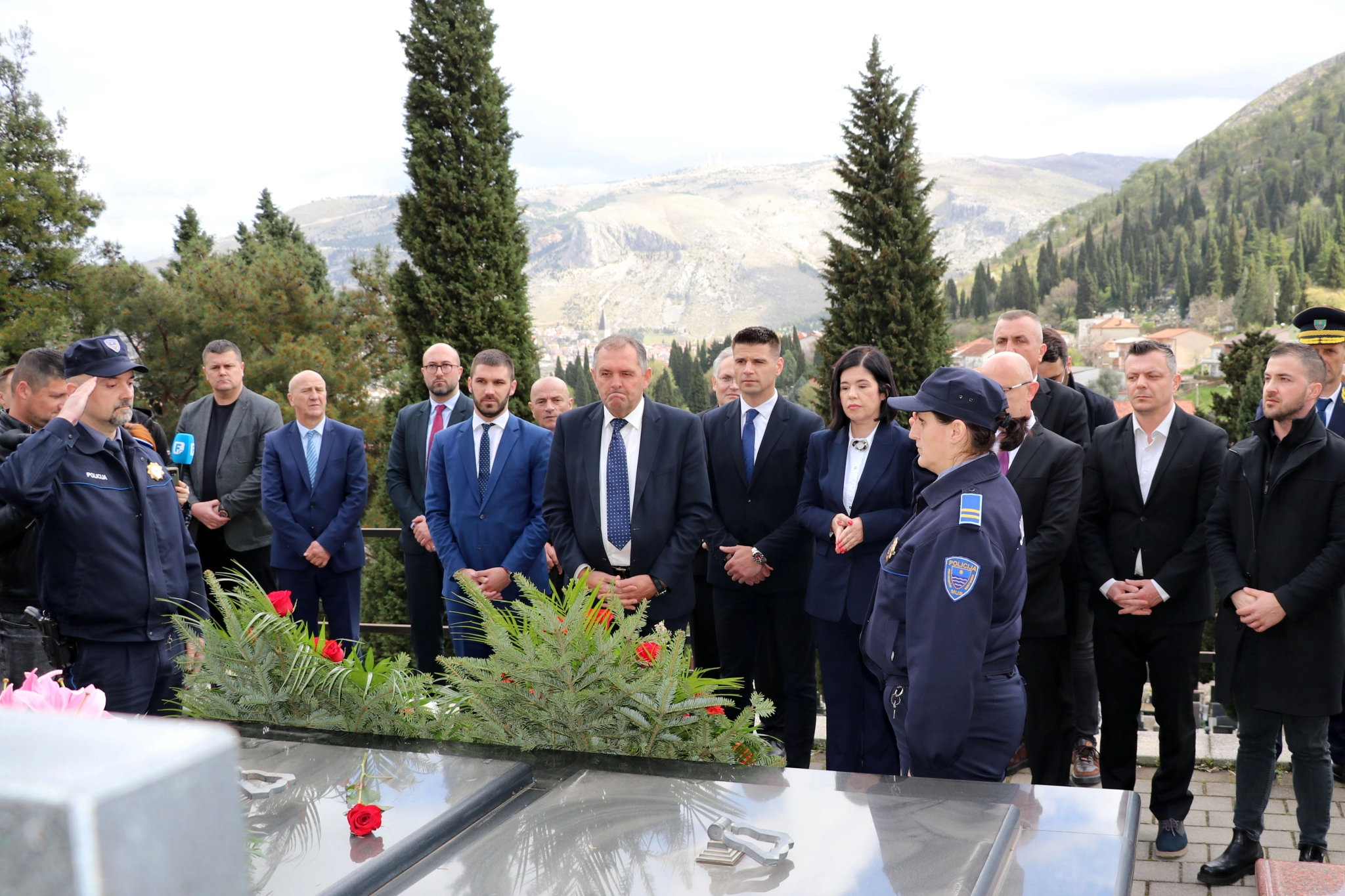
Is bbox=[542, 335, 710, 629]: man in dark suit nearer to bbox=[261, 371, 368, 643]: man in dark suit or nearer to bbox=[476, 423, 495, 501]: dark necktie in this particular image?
bbox=[476, 423, 495, 501]: dark necktie

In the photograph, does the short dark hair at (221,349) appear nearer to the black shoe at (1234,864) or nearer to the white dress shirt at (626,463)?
the white dress shirt at (626,463)

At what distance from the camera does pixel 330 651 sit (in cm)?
296

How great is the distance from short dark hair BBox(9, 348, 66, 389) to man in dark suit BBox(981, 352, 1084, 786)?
13.8 feet

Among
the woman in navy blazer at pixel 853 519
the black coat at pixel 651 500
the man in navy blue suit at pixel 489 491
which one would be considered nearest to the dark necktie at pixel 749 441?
the black coat at pixel 651 500

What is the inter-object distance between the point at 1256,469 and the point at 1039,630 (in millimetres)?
1151

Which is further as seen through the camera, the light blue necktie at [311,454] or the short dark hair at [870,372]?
the light blue necktie at [311,454]

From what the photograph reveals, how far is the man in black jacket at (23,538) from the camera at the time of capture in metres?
3.82

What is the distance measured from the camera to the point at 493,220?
1517 centimetres

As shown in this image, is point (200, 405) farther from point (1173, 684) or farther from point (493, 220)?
point (493, 220)

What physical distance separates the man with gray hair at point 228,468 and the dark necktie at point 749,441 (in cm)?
314

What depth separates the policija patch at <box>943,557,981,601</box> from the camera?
2652mm

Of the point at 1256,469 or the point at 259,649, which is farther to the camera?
the point at 1256,469

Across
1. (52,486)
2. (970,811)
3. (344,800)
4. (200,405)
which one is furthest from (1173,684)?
(200,405)

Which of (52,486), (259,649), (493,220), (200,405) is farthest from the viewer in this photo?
(493,220)
